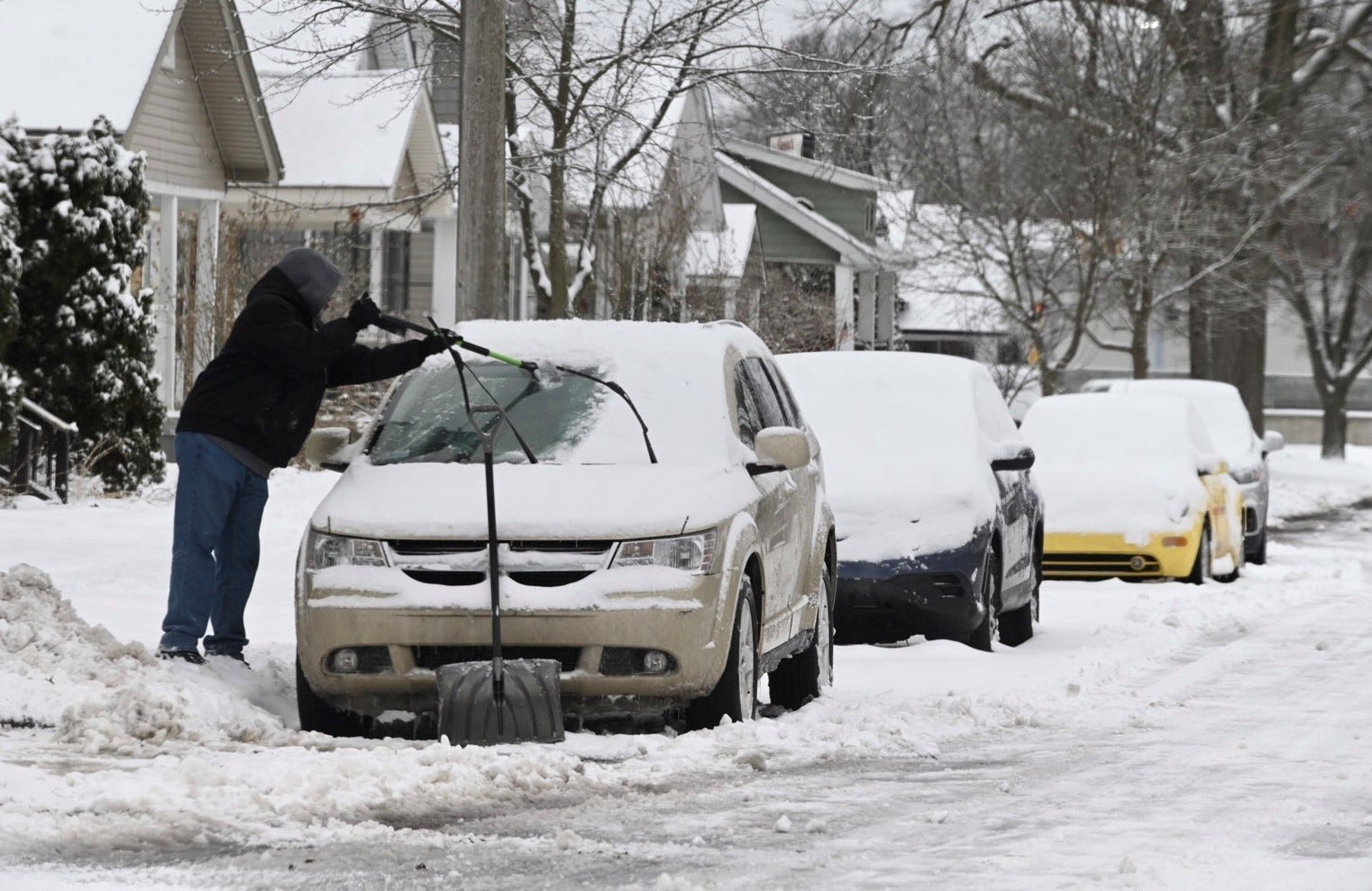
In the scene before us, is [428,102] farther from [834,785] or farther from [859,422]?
[834,785]

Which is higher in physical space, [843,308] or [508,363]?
[843,308]

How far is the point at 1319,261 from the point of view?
47.0 meters

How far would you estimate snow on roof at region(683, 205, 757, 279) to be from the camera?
26.4 metres

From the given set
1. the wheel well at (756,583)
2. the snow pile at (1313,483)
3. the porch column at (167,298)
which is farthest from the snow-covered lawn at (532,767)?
the snow pile at (1313,483)

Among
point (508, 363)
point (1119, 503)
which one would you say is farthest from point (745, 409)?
point (1119, 503)

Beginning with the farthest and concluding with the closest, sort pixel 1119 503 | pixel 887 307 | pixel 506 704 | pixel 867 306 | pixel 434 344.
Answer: pixel 867 306
pixel 887 307
pixel 1119 503
pixel 434 344
pixel 506 704

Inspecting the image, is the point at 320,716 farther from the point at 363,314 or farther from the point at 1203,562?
the point at 1203,562

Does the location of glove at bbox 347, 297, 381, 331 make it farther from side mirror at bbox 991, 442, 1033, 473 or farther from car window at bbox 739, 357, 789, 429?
side mirror at bbox 991, 442, 1033, 473

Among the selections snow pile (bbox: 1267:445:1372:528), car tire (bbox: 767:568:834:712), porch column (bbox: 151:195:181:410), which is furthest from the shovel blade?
snow pile (bbox: 1267:445:1372:528)

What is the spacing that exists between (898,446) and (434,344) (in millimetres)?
4876

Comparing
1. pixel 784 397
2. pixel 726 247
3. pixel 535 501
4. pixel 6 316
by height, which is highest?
pixel 726 247

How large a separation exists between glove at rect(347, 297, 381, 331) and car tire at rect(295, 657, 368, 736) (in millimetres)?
1445

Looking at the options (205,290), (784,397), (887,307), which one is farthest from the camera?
(887,307)

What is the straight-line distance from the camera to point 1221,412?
74.5ft
